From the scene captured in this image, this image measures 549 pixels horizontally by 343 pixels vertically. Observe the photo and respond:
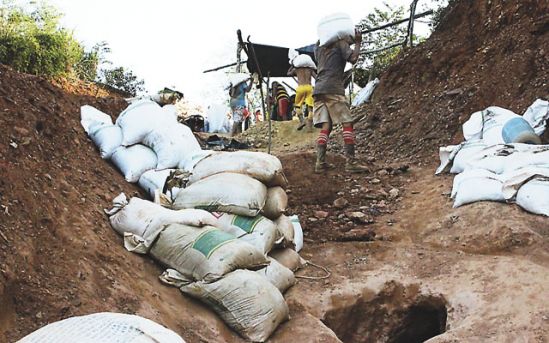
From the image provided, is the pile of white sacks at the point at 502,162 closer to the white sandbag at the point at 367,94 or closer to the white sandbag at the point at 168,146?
the white sandbag at the point at 168,146

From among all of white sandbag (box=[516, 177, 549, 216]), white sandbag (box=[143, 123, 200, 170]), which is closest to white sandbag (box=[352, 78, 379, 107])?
white sandbag (box=[143, 123, 200, 170])

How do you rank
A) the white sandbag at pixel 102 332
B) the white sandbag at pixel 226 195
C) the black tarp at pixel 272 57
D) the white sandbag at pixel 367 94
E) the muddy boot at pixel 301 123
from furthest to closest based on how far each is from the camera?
the black tarp at pixel 272 57, the muddy boot at pixel 301 123, the white sandbag at pixel 367 94, the white sandbag at pixel 226 195, the white sandbag at pixel 102 332

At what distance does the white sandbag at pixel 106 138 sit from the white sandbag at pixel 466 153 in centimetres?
279

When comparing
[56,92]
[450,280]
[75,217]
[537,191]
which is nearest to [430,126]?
[537,191]

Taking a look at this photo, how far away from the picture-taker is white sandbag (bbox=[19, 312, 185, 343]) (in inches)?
62.8

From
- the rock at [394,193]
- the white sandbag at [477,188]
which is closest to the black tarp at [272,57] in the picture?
the rock at [394,193]

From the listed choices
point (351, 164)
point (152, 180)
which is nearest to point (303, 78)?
point (351, 164)

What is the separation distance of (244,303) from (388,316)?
1.14m

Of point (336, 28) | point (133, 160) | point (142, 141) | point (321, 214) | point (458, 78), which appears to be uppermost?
point (336, 28)

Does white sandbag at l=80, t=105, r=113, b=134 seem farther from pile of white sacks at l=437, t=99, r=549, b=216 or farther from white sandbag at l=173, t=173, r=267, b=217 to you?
pile of white sacks at l=437, t=99, r=549, b=216

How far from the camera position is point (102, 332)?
164 cm

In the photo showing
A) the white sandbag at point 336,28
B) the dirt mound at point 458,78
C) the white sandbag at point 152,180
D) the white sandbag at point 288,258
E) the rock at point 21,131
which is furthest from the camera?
the dirt mound at point 458,78

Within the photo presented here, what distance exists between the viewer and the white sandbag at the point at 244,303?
2.63 metres

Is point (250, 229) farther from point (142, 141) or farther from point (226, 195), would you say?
point (142, 141)
